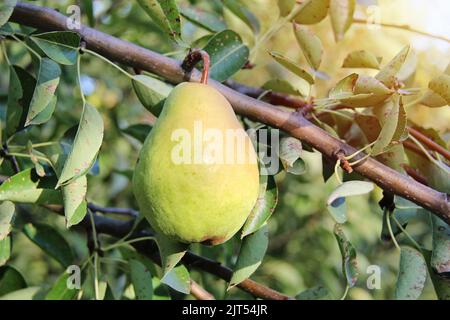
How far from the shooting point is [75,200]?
775mm

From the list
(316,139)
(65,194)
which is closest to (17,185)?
(65,194)

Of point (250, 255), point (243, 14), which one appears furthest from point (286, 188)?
point (250, 255)

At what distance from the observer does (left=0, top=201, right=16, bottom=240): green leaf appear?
80cm

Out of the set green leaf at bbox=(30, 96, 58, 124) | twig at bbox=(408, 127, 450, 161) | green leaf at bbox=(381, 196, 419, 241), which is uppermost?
green leaf at bbox=(30, 96, 58, 124)

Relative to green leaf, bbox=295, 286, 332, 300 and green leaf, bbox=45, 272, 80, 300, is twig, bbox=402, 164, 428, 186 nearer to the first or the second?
green leaf, bbox=295, 286, 332, 300

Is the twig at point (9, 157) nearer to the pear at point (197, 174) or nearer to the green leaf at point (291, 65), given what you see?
the pear at point (197, 174)

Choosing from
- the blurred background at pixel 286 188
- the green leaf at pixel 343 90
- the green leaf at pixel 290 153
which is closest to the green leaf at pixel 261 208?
the green leaf at pixel 290 153

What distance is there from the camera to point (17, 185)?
85 centimetres

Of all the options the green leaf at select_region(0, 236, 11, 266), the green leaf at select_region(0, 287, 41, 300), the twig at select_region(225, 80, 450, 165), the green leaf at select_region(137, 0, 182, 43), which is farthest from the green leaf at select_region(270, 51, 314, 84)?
the green leaf at select_region(0, 287, 41, 300)

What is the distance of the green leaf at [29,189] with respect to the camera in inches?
33.0

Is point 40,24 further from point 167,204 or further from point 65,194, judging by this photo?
point 167,204

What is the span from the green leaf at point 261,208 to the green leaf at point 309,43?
235 mm

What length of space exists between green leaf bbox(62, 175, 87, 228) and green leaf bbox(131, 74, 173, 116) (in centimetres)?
14

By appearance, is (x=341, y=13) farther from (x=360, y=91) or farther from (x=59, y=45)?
(x=59, y=45)
